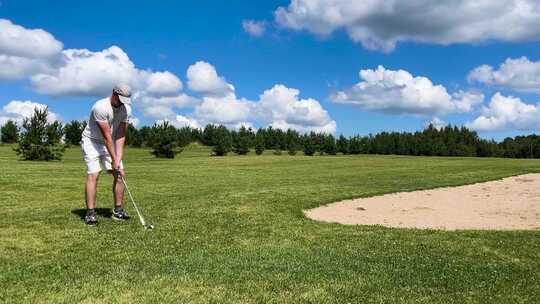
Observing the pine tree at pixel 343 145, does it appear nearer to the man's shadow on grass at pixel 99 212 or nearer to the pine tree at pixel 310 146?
the pine tree at pixel 310 146

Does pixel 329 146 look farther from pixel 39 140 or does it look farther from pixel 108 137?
pixel 108 137

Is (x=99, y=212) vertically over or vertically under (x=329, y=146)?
under

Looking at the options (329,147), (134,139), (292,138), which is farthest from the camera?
(292,138)

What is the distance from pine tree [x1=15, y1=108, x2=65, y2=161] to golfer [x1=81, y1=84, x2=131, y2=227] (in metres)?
40.8

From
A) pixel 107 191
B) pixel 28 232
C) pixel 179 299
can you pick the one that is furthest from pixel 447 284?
pixel 107 191

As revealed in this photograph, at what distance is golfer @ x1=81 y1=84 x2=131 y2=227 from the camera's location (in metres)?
9.30

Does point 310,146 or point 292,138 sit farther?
point 292,138

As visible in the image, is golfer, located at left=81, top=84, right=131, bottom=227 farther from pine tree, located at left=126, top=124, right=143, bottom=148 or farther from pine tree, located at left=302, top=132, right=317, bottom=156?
pine tree, located at left=126, top=124, right=143, bottom=148

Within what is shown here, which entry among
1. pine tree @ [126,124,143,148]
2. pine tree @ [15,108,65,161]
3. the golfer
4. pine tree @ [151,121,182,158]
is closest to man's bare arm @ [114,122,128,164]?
the golfer

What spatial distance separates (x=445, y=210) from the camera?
46.7 feet

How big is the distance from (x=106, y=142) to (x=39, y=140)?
41.6 metres

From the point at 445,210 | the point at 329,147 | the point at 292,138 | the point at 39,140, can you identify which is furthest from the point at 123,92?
the point at 292,138

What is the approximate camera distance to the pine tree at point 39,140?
153 ft

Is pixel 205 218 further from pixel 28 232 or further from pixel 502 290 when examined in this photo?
pixel 502 290
